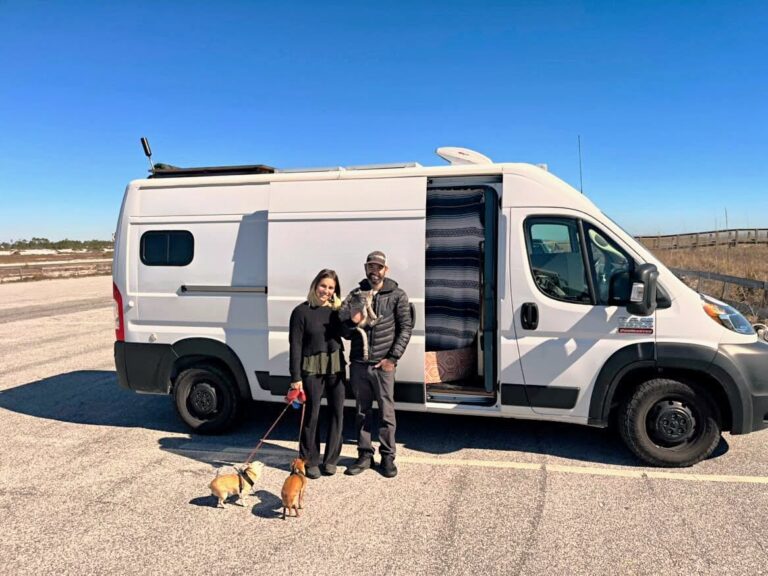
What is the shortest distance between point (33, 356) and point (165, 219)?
20.0 ft

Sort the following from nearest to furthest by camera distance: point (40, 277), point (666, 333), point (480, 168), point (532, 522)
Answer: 1. point (532, 522)
2. point (666, 333)
3. point (480, 168)
4. point (40, 277)

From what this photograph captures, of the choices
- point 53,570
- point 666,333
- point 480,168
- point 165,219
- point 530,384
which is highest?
point 480,168

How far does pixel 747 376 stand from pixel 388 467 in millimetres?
2874

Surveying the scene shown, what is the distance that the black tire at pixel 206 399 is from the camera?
518cm

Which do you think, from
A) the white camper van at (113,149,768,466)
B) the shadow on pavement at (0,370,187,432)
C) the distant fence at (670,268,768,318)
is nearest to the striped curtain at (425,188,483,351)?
the white camper van at (113,149,768,466)

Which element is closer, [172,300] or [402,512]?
[402,512]

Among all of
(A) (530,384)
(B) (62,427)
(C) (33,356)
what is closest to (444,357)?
(A) (530,384)

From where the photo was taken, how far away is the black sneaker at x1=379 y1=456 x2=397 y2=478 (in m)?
4.23

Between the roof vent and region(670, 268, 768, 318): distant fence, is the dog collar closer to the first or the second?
the roof vent

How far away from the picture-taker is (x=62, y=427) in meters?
5.65

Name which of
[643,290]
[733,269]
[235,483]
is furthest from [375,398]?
[733,269]

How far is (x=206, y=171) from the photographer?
530 cm

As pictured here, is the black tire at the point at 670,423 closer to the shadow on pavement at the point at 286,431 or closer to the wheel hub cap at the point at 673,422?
the wheel hub cap at the point at 673,422

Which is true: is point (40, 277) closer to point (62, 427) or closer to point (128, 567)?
point (62, 427)
